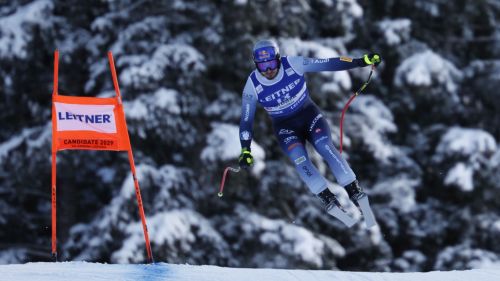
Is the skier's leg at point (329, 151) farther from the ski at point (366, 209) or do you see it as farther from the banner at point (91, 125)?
the banner at point (91, 125)

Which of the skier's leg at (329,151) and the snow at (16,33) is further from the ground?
the snow at (16,33)

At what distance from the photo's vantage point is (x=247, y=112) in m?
8.38

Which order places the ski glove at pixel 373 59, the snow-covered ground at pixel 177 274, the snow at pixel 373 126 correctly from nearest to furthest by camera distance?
1. the snow-covered ground at pixel 177 274
2. the ski glove at pixel 373 59
3. the snow at pixel 373 126

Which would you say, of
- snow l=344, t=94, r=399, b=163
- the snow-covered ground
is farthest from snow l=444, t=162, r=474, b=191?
the snow-covered ground

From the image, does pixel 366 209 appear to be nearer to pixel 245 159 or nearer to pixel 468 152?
pixel 245 159

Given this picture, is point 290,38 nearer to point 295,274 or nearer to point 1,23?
point 1,23

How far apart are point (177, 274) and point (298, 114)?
76.7 inches

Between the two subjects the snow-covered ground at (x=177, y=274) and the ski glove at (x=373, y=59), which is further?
the ski glove at (x=373, y=59)

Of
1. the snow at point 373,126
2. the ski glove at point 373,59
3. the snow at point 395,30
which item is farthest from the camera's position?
the snow at point 395,30

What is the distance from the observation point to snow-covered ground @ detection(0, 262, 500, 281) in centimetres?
750

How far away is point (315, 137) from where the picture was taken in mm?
8320

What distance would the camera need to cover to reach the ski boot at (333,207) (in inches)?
322

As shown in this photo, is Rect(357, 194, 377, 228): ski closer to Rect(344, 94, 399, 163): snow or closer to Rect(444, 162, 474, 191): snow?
Rect(344, 94, 399, 163): snow

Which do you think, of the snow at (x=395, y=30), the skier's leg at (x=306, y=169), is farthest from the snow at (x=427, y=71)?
the skier's leg at (x=306, y=169)
